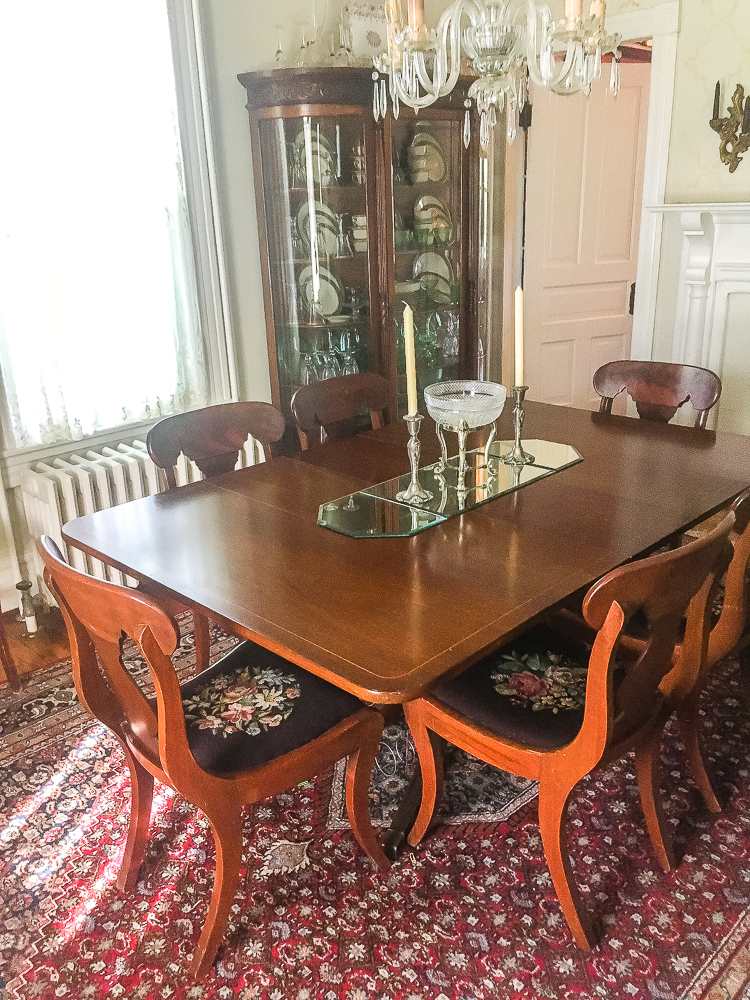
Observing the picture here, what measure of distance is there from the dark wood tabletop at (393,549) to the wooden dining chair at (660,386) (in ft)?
0.84

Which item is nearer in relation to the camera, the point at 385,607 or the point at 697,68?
the point at 385,607

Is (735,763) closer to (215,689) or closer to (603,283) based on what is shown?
(215,689)

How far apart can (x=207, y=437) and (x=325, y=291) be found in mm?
1225

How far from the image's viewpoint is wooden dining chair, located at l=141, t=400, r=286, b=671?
2.18 meters

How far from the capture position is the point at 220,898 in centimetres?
148

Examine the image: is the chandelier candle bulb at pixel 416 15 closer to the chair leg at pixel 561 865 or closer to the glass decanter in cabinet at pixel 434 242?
the glass decanter in cabinet at pixel 434 242

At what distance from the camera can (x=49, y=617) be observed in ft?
9.49

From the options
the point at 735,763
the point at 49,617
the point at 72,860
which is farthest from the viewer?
the point at 49,617

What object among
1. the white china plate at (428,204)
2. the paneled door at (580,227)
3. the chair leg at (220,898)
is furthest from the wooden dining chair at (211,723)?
the paneled door at (580,227)

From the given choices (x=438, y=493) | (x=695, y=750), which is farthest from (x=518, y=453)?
(x=695, y=750)

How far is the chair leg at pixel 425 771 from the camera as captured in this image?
5.50ft

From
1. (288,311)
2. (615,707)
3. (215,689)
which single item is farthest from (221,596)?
(288,311)

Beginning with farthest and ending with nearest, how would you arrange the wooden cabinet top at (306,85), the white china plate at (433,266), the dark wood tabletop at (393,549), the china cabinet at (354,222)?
1. the white china plate at (433,266)
2. the china cabinet at (354,222)
3. the wooden cabinet top at (306,85)
4. the dark wood tabletop at (393,549)

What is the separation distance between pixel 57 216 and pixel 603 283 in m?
2.72
